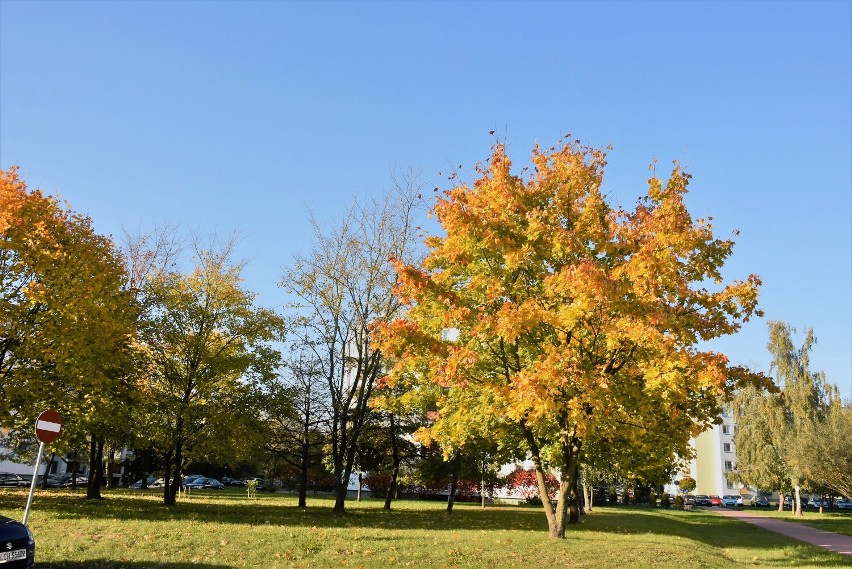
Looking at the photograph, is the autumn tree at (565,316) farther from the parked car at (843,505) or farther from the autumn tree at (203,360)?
the parked car at (843,505)

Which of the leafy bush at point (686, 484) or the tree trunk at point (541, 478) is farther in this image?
the leafy bush at point (686, 484)

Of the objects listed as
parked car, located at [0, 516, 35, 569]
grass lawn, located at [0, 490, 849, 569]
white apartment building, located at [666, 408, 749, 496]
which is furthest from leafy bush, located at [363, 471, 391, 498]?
white apartment building, located at [666, 408, 749, 496]

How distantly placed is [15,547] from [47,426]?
3.04 metres

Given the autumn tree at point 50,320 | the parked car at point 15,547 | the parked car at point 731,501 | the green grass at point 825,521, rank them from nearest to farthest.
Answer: the parked car at point 15,547
the autumn tree at point 50,320
the green grass at point 825,521
the parked car at point 731,501

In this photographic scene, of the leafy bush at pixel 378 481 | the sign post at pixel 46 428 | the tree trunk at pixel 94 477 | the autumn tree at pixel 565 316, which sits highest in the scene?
the autumn tree at pixel 565 316

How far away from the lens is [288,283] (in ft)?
92.2

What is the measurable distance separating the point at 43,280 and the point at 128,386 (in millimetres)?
7015

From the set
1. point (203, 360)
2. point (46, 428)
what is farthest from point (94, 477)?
point (46, 428)

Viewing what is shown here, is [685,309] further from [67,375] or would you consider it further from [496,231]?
[67,375]

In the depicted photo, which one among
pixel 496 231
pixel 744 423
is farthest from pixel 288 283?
pixel 744 423

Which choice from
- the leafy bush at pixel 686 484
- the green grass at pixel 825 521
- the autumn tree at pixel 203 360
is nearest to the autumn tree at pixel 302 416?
the autumn tree at pixel 203 360

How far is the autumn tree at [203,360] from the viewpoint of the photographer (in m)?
27.5

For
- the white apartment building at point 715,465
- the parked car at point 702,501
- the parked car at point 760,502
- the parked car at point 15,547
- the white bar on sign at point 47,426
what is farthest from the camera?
the white apartment building at point 715,465

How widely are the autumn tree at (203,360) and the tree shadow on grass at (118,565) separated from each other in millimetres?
16270
